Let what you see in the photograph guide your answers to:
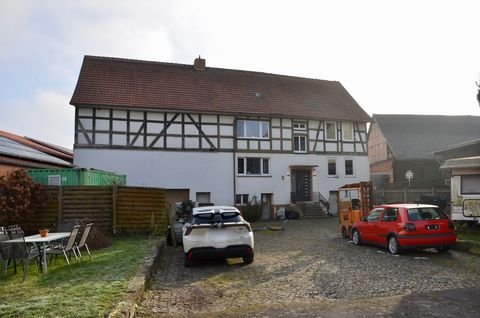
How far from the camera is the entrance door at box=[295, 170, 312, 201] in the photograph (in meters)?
28.8

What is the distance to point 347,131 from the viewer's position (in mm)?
30484

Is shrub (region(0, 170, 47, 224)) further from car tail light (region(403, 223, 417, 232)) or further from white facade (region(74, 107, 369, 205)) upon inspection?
car tail light (region(403, 223, 417, 232))

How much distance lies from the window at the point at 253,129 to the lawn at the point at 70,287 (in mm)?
18031

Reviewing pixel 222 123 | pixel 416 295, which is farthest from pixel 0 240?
pixel 222 123

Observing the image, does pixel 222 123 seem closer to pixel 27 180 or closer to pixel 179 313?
pixel 27 180

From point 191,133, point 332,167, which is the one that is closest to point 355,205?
point 191,133

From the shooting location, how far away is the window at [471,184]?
13066 mm

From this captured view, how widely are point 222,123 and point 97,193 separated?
532 inches

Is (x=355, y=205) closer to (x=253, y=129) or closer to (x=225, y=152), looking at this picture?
(x=225, y=152)

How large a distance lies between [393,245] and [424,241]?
0.82 meters

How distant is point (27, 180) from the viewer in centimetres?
1398

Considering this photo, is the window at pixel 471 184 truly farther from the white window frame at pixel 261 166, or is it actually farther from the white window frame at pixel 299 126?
the white window frame at pixel 299 126

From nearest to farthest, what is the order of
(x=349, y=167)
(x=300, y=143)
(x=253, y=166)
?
Answer: (x=253, y=166), (x=300, y=143), (x=349, y=167)

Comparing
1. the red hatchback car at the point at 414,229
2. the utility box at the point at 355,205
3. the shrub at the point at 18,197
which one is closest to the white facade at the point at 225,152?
the shrub at the point at 18,197
